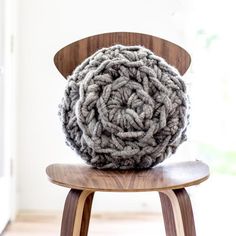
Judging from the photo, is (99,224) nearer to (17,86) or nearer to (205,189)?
(205,189)

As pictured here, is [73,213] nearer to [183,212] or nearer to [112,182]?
Answer: [112,182]

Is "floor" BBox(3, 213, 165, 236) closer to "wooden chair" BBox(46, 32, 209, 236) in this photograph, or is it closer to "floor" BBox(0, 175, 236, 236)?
"floor" BBox(0, 175, 236, 236)

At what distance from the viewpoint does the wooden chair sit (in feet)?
2.61

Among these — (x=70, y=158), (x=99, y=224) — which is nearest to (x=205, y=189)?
(x=99, y=224)

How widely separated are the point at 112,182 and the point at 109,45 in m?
0.46

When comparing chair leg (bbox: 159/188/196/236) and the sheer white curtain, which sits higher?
the sheer white curtain

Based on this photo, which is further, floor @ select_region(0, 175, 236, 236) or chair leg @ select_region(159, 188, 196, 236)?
floor @ select_region(0, 175, 236, 236)

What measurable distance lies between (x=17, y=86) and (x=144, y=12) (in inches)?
30.0

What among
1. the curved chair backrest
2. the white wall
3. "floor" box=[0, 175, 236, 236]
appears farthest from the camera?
the white wall

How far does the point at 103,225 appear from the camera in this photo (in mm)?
1749

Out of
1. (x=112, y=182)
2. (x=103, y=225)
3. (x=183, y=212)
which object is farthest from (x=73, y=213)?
(x=103, y=225)

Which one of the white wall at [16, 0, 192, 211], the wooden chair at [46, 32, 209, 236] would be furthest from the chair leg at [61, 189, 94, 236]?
the white wall at [16, 0, 192, 211]

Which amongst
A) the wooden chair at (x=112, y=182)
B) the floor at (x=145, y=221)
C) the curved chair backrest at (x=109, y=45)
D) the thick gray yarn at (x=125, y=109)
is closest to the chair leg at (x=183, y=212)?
the wooden chair at (x=112, y=182)

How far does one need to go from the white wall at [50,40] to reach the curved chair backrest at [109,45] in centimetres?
76
